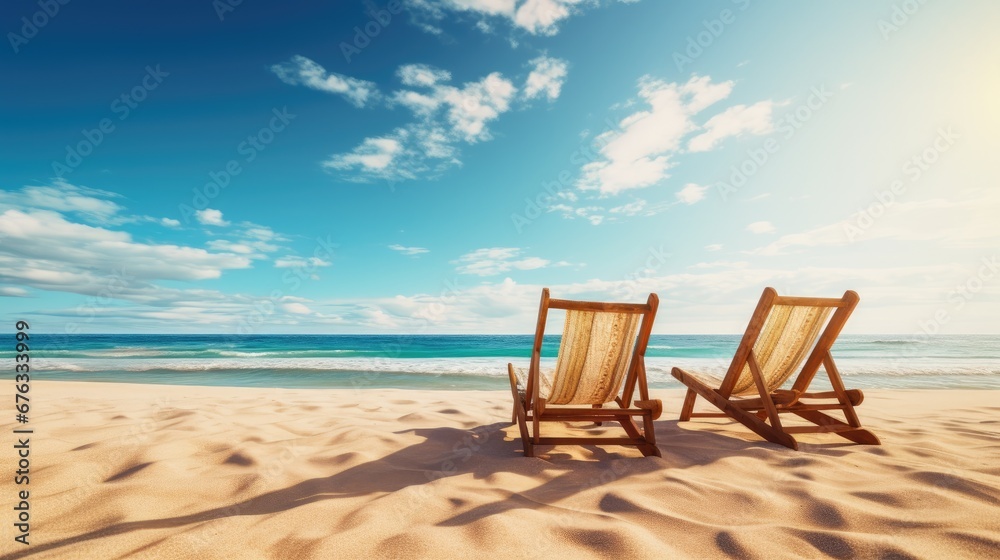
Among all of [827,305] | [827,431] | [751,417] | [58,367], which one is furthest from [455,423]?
[58,367]

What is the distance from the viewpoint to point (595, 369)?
346 cm

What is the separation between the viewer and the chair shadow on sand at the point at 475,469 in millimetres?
2201

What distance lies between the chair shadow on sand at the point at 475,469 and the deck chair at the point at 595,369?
0.18 meters

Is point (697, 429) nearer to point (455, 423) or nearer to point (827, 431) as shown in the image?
point (827, 431)

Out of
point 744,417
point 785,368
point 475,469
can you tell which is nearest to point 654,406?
point 744,417

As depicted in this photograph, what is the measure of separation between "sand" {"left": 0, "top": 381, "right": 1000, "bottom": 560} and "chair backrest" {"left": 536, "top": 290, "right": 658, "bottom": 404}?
56 centimetres

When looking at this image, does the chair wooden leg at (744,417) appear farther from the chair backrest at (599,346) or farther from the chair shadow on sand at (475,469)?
the chair backrest at (599,346)

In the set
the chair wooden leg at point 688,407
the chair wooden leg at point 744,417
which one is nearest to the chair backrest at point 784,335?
the chair wooden leg at point 744,417

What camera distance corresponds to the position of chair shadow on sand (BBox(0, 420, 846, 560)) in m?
2.20

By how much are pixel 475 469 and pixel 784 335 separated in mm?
3150

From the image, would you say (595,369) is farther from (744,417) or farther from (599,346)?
(744,417)

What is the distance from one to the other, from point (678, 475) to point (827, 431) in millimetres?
1958

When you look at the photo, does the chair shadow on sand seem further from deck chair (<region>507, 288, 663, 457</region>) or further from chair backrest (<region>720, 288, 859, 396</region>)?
chair backrest (<region>720, 288, 859, 396</region>)

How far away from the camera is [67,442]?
346cm
